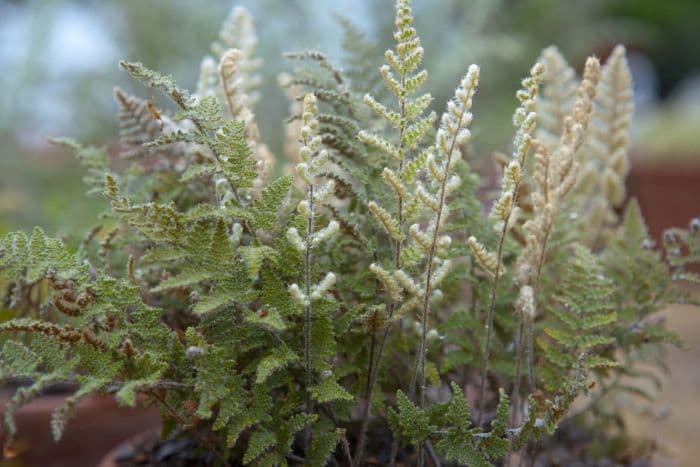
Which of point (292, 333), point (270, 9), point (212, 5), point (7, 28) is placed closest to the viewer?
point (292, 333)

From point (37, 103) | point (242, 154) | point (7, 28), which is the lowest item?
point (242, 154)

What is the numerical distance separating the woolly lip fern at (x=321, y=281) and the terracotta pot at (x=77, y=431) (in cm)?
63

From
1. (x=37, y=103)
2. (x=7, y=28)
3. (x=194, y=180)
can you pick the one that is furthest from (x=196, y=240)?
(x=7, y=28)

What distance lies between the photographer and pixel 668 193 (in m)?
4.45

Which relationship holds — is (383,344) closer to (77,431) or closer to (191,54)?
(77,431)

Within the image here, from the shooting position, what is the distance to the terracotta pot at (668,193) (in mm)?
4383

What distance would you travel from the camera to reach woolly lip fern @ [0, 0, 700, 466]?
27.0 inches

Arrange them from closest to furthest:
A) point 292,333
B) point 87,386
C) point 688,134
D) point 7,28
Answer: point 87,386 < point 292,333 < point 7,28 < point 688,134

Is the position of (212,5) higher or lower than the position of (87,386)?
higher

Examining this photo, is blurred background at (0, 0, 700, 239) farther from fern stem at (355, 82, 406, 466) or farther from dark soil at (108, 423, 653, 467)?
fern stem at (355, 82, 406, 466)

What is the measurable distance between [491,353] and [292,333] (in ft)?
1.14

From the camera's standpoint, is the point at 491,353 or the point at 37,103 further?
the point at 37,103

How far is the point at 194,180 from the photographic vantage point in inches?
38.5

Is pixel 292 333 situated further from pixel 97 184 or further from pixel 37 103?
pixel 37 103
